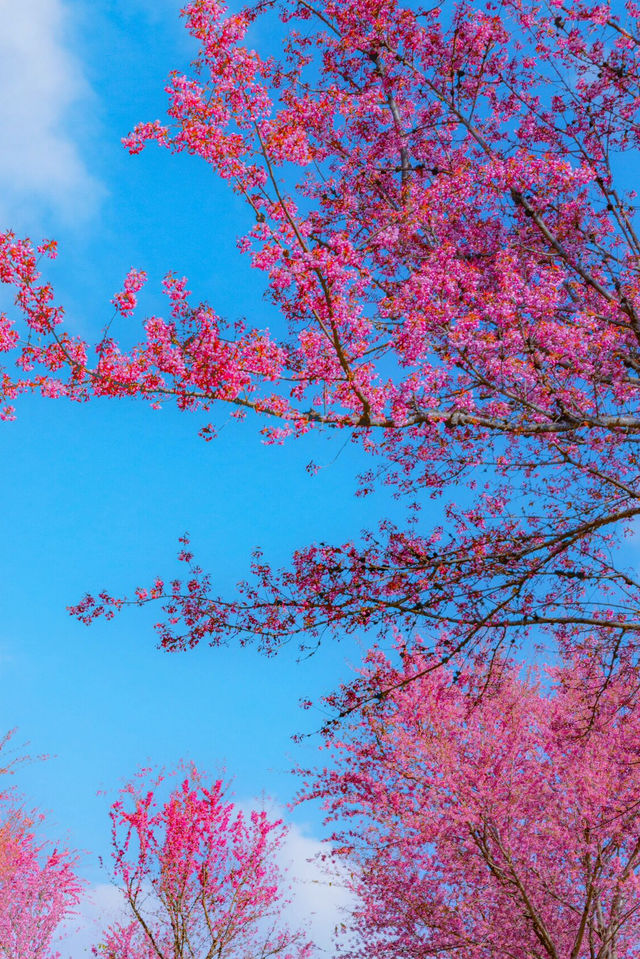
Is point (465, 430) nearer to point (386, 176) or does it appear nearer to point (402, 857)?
point (386, 176)

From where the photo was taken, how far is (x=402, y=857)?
39.1 ft

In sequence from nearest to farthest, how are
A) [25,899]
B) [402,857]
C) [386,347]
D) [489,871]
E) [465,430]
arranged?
[465,430] → [386,347] → [489,871] → [402,857] → [25,899]

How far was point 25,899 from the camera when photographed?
19594 mm

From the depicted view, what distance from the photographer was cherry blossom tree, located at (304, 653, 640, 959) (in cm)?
1078

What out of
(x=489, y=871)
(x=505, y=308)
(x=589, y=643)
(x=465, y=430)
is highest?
(x=505, y=308)

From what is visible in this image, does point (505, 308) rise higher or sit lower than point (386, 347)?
lower

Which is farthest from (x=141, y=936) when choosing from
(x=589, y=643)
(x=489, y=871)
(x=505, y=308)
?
(x=505, y=308)

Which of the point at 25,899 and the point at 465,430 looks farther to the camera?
the point at 25,899

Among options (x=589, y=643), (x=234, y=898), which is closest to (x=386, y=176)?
(x=589, y=643)

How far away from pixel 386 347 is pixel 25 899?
19.3 metres

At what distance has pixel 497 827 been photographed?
35.3ft

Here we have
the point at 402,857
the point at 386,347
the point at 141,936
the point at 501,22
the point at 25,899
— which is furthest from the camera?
the point at 25,899

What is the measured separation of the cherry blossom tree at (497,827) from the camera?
35.4 feet

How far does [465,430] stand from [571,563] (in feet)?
5.82
